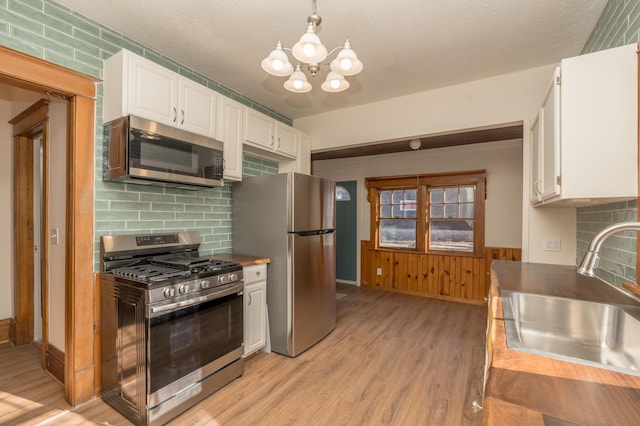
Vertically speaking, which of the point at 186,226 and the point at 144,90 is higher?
the point at 144,90

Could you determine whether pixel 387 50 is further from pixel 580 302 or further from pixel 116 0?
pixel 580 302

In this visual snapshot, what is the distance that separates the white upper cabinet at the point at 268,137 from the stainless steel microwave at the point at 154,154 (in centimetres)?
61

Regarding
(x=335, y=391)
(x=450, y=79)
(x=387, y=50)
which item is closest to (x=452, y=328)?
(x=335, y=391)

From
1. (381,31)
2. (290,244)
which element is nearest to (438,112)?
(381,31)

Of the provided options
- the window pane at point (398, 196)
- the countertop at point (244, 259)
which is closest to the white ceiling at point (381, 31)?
the countertop at point (244, 259)

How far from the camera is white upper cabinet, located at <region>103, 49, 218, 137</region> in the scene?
199 centimetres

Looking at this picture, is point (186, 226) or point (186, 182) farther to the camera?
point (186, 226)

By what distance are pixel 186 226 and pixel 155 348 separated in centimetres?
119

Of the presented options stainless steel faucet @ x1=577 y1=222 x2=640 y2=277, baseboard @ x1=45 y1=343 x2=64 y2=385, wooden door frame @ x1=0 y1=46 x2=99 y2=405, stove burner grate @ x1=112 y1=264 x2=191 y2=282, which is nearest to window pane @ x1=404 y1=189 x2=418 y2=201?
stove burner grate @ x1=112 y1=264 x2=191 y2=282

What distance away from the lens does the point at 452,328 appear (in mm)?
3465

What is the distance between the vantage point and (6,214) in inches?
115

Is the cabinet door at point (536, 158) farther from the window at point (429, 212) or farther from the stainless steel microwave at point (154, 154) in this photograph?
the stainless steel microwave at point (154, 154)

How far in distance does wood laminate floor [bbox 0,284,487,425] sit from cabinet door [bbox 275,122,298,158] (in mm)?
2084

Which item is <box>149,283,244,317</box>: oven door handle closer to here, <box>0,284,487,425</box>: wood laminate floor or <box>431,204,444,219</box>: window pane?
<box>0,284,487,425</box>: wood laminate floor
